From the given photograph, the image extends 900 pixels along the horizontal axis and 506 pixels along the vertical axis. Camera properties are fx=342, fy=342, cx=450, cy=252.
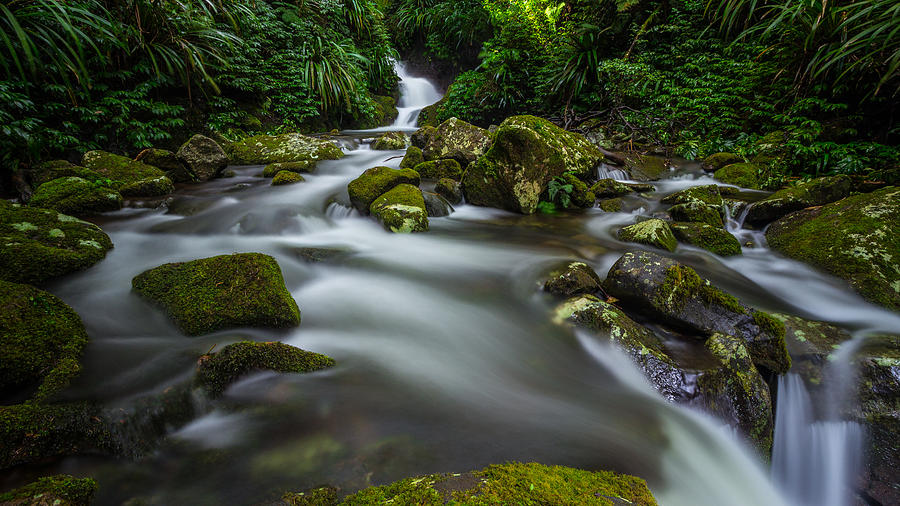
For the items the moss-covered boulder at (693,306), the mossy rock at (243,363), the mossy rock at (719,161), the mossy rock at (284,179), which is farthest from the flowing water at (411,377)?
the mossy rock at (719,161)

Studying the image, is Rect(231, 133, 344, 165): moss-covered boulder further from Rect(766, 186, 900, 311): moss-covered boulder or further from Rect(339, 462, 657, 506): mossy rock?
Rect(766, 186, 900, 311): moss-covered boulder

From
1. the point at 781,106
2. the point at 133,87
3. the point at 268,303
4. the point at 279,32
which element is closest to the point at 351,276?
the point at 268,303

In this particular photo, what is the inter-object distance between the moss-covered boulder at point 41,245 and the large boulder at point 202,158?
3.27m

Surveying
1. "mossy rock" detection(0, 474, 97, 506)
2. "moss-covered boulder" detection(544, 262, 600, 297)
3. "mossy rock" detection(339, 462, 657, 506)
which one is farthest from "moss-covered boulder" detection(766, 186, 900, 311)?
"mossy rock" detection(0, 474, 97, 506)

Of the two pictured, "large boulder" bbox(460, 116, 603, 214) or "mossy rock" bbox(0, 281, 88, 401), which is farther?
"large boulder" bbox(460, 116, 603, 214)

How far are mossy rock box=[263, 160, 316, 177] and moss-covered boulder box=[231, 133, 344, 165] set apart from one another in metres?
0.49

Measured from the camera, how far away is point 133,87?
6660mm

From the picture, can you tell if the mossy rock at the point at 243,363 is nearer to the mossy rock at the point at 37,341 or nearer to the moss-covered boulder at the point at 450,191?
the mossy rock at the point at 37,341

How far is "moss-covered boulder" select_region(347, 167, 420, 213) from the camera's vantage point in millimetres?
5004

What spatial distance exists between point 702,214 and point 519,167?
2467mm

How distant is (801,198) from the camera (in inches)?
162

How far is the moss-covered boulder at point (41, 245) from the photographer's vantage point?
2.50m

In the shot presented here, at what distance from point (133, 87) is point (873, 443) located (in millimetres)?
10707

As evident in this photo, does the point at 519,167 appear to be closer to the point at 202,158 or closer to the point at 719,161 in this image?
the point at 719,161
